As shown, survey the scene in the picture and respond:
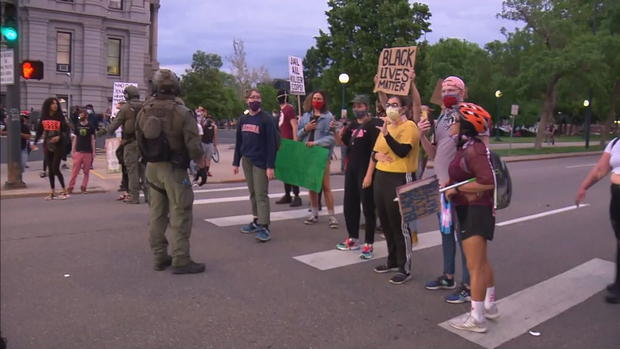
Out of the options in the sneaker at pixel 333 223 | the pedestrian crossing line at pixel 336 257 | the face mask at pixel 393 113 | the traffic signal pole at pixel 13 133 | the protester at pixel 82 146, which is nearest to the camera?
the face mask at pixel 393 113

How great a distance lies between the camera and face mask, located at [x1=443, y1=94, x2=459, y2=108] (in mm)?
5082

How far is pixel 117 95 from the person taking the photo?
15.1 metres

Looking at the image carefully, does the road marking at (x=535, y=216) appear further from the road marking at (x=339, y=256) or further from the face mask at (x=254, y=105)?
the face mask at (x=254, y=105)

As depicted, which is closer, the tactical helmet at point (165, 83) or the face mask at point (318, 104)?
the tactical helmet at point (165, 83)

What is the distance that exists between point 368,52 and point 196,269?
38551 millimetres

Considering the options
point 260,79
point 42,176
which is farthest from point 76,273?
point 260,79

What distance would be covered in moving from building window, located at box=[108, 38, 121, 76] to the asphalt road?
Answer: 128ft

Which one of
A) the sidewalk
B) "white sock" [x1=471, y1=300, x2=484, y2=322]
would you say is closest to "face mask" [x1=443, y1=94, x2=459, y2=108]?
"white sock" [x1=471, y1=300, x2=484, y2=322]

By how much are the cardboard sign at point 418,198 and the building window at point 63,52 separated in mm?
42406

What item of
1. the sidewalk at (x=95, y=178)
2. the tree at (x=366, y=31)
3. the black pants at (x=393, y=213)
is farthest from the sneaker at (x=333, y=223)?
the tree at (x=366, y=31)

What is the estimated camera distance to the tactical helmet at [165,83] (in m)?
5.72

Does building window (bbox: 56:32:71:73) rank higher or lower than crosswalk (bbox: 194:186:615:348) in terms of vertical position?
higher

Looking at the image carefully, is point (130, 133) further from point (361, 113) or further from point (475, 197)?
point (475, 197)

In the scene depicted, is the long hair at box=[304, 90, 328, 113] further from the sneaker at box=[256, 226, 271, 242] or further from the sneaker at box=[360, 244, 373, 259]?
the sneaker at box=[360, 244, 373, 259]
